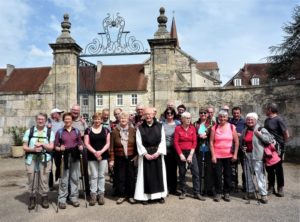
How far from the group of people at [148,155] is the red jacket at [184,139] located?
2 cm

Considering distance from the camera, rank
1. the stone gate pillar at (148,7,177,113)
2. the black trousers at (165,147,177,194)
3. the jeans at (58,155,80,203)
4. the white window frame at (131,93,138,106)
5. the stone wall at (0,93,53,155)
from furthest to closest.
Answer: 1. the white window frame at (131,93,138,106)
2. the stone wall at (0,93,53,155)
3. the stone gate pillar at (148,7,177,113)
4. the black trousers at (165,147,177,194)
5. the jeans at (58,155,80,203)

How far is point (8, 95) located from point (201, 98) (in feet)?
21.6

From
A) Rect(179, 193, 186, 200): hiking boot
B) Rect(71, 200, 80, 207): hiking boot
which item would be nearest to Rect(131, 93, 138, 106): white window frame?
Rect(179, 193, 186, 200): hiking boot

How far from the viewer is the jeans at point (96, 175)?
581cm

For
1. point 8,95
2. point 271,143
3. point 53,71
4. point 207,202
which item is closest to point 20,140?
point 8,95

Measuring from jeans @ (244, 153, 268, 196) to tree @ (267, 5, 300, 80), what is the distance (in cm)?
1722

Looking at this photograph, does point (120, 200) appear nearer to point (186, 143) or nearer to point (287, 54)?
point (186, 143)

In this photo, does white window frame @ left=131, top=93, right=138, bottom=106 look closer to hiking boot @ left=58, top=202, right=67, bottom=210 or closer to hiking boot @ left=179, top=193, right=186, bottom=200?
hiking boot @ left=179, top=193, right=186, bottom=200

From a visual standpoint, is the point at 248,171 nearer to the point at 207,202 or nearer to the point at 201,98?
the point at 207,202

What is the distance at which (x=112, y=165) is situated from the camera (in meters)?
6.00

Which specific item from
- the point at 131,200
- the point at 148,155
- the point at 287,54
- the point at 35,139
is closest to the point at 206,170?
the point at 148,155

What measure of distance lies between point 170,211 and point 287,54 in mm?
21048

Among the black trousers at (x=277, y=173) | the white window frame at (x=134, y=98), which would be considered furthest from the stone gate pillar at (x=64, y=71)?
the white window frame at (x=134, y=98)

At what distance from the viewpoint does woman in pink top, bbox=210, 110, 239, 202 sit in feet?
19.6
